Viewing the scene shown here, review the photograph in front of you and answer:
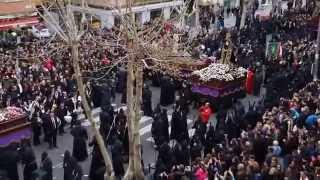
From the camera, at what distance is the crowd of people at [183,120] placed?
51.9 feet

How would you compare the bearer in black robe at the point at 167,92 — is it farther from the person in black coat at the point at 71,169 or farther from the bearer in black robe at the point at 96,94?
the person in black coat at the point at 71,169

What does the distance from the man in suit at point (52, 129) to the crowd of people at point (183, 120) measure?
3 centimetres

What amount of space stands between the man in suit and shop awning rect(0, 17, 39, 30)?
15.0 m

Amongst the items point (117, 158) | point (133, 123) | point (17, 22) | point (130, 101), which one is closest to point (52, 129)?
point (117, 158)

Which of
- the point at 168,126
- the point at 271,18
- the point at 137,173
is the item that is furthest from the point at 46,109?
the point at 271,18

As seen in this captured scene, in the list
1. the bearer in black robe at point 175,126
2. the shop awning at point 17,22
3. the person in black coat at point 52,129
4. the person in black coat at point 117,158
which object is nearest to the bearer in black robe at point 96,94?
the person in black coat at point 52,129

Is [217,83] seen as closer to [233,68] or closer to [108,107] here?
[233,68]

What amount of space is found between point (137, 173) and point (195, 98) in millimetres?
12368

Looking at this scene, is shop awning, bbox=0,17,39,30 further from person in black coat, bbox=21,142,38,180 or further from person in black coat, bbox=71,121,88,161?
person in black coat, bbox=21,142,38,180

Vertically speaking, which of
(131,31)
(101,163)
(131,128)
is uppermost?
(131,31)

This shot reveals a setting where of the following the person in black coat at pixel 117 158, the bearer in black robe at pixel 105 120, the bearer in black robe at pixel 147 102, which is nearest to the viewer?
the person in black coat at pixel 117 158

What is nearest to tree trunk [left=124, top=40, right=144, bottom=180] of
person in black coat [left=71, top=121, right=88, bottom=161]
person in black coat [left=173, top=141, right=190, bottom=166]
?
person in black coat [left=173, top=141, right=190, bottom=166]

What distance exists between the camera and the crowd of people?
51.9 feet

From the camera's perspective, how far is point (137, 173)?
482 inches
